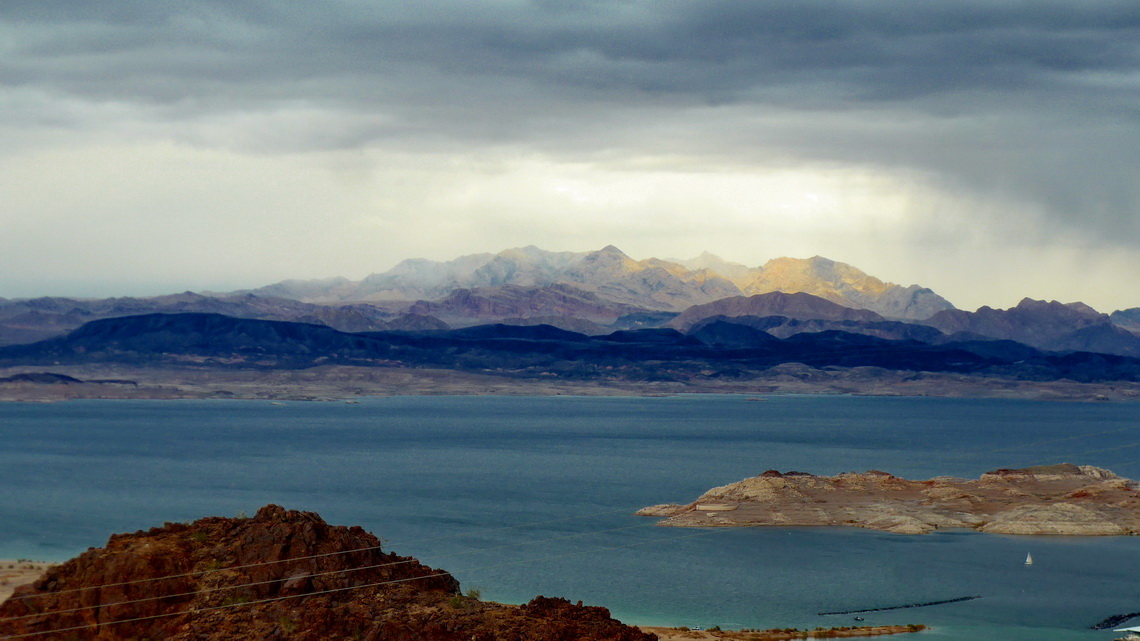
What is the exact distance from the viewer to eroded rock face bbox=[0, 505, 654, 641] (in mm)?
32688

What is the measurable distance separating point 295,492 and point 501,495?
72.4 feet

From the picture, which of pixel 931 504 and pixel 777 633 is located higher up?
pixel 931 504

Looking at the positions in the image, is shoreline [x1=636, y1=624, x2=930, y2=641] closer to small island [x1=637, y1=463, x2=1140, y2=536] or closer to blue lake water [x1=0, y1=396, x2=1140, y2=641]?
blue lake water [x1=0, y1=396, x2=1140, y2=641]

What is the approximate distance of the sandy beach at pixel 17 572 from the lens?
58781 millimetres

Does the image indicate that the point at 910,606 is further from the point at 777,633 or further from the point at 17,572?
the point at 17,572

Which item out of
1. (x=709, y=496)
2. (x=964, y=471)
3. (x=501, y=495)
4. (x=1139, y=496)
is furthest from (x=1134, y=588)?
(x=964, y=471)

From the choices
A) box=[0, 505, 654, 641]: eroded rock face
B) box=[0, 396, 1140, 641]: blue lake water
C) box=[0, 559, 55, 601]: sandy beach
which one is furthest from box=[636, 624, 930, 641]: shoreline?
box=[0, 559, 55, 601]: sandy beach

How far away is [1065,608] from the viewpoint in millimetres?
61969

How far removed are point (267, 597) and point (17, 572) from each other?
37636mm

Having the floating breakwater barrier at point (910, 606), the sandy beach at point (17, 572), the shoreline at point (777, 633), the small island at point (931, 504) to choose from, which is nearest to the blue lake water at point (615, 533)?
the floating breakwater barrier at point (910, 606)

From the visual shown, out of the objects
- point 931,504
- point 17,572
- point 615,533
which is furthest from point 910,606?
point 17,572

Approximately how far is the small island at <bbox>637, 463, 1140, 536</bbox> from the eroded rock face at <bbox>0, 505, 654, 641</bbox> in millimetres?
55845

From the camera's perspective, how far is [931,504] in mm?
94312

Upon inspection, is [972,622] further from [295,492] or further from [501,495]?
[295,492]
